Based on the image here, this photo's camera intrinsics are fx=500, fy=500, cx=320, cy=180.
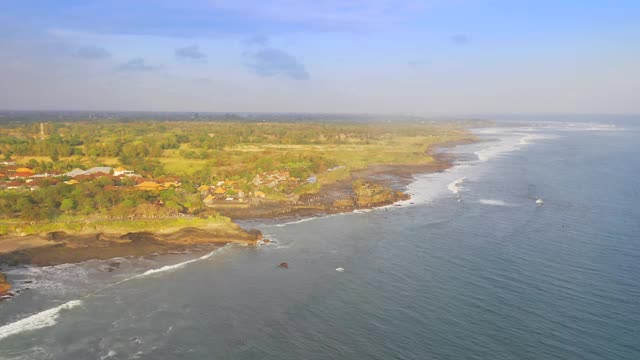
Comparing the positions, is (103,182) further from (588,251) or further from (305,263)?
(588,251)

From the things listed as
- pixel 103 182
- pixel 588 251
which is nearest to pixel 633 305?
pixel 588 251

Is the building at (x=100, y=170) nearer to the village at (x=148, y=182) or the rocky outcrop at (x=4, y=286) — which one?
the village at (x=148, y=182)

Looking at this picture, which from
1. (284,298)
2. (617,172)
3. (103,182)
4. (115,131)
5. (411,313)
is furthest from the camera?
(115,131)

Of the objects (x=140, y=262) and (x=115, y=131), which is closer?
(x=140, y=262)

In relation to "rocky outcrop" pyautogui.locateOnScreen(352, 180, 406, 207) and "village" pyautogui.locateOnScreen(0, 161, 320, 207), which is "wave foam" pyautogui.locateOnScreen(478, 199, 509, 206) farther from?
"village" pyautogui.locateOnScreen(0, 161, 320, 207)

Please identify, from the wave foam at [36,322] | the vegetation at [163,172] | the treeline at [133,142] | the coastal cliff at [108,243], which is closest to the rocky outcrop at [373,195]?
the vegetation at [163,172]

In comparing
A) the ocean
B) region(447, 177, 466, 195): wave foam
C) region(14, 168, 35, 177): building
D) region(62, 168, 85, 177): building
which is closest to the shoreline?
the ocean
